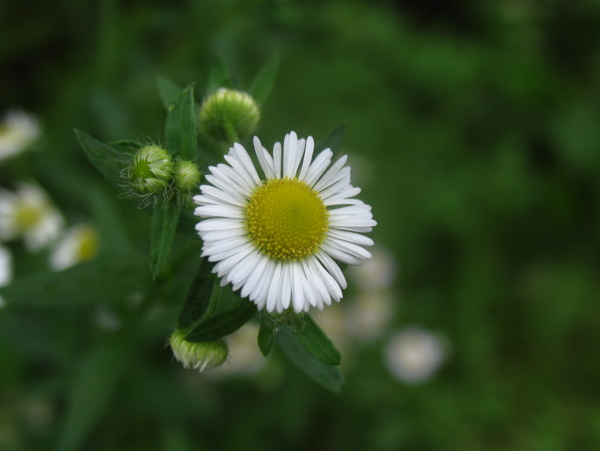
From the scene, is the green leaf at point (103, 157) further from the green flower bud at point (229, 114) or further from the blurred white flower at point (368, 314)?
the blurred white flower at point (368, 314)

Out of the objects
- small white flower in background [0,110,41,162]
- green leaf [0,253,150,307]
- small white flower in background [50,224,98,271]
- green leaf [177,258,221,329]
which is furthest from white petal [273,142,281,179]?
small white flower in background [0,110,41,162]

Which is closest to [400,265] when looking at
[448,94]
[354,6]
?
[448,94]

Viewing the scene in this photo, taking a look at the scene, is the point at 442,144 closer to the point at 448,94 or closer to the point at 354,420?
the point at 448,94

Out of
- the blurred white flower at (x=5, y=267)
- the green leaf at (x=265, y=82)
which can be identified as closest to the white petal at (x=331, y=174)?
the green leaf at (x=265, y=82)

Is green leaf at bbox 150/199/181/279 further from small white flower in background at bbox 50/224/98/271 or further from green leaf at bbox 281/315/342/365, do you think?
small white flower in background at bbox 50/224/98/271

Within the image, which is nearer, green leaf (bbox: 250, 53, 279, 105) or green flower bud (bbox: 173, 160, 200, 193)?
green flower bud (bbox: 173, 160, 200, 193)

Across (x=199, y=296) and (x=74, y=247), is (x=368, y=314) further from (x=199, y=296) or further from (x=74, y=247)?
(x=199, y=296)
